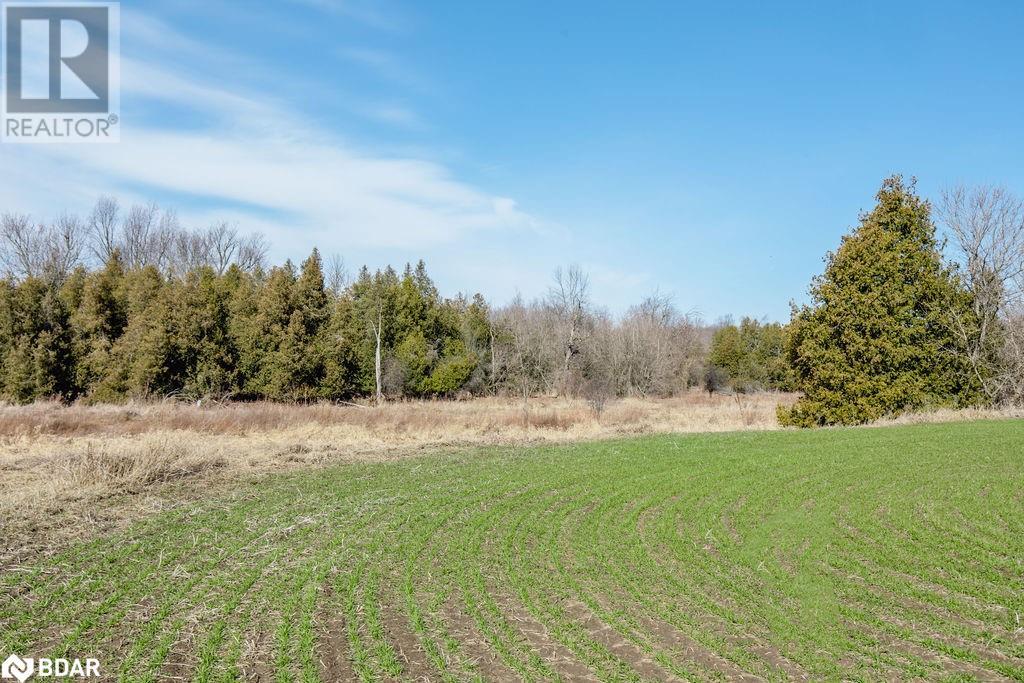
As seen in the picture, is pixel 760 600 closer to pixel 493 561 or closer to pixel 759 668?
pixel 759 668

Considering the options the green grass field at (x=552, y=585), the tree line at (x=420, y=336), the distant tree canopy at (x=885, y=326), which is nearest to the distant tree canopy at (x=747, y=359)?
the tree line at (x=420, y=336)

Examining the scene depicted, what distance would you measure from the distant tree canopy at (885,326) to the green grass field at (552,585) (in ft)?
45.2

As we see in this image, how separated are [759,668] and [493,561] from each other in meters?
3.29

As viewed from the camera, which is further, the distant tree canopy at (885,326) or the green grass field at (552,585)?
the distant tree canopy at (885,326)

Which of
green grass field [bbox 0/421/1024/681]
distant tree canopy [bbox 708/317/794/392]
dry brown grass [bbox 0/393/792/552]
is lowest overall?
green grass field [bbox 0/421/1024/681]

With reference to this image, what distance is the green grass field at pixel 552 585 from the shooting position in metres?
4.97

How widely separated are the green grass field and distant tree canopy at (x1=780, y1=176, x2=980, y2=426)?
543 inches

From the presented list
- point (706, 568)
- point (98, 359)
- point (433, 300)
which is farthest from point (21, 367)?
point (706, 568)

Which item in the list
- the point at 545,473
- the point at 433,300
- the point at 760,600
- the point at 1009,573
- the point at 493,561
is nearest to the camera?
the point at 760,600

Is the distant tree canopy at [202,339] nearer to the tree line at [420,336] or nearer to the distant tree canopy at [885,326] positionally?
the tree line at [420,336]

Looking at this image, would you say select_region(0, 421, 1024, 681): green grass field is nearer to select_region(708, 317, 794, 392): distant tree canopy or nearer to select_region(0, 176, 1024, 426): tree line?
select_region(0, 176, 1024, 426): tree line

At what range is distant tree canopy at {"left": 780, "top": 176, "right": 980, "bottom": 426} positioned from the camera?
24172 mm

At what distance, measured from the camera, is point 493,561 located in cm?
740

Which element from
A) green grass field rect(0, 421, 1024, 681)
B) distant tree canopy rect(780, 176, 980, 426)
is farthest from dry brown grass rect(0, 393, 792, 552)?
distant tree canopy rect(780, 176, 980, 426)
